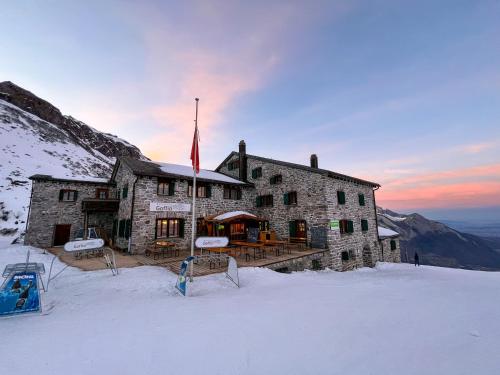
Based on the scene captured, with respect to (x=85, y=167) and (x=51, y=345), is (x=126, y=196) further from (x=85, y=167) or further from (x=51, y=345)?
(x=85, y=167)

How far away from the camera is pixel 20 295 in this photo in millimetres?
4852

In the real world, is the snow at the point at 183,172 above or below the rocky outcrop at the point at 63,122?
below

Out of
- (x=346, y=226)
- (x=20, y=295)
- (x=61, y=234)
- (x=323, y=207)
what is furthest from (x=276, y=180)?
(x=61, y=234)

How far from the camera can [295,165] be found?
56.2 ft

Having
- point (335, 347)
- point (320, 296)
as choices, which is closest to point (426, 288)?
point (320, 296)

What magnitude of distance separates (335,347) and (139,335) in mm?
3460

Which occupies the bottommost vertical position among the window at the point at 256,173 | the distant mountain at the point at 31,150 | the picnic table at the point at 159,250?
the picnic table at the point at 159,250

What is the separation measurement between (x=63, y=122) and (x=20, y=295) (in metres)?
91.8

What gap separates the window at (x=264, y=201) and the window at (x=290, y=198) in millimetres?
1654

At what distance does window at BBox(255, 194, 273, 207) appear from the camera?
62.0ft

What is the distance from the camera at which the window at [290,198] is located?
1717cm

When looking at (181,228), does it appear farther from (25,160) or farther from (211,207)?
(25,160)

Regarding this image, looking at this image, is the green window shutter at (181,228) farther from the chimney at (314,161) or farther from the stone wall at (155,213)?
the chimney at (314,161)

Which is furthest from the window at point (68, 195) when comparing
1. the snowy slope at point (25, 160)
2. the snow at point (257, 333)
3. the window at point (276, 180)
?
the window at point (276, 180)
